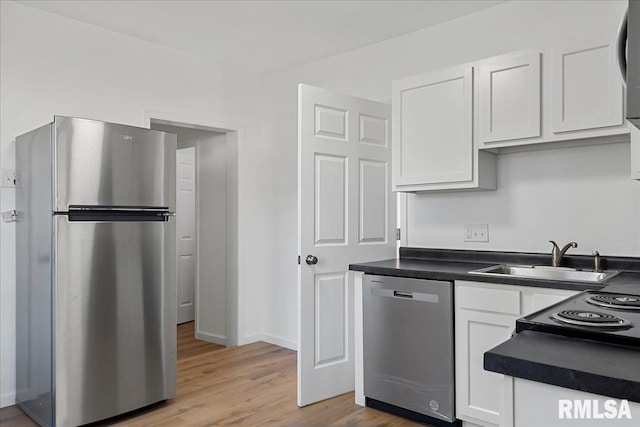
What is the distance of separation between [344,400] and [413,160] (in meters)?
1.59

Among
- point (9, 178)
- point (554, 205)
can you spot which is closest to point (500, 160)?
point (554, 205)

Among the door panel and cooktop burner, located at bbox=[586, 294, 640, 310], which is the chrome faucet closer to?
cooktop burner, located at bbox=[586, 294, 640, 310]

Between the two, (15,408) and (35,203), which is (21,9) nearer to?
(35,203)

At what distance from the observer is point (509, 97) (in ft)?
8.47

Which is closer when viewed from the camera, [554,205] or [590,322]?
[590,322]

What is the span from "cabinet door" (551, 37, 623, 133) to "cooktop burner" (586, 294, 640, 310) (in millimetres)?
1042

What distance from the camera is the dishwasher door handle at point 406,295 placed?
8.34 feet

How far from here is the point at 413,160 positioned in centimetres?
297

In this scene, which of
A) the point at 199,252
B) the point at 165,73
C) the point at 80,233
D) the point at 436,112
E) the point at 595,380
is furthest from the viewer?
the point at 199,252

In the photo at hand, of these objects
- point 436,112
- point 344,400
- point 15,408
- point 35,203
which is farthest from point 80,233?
point 436,112

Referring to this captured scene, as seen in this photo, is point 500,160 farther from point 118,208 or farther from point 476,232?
point 118,208

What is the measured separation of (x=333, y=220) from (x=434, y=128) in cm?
85

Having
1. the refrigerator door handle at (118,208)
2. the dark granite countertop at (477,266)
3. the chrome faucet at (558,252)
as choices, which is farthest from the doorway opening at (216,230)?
the chrome faucet at (558,252)

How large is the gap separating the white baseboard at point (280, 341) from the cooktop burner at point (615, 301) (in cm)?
296
